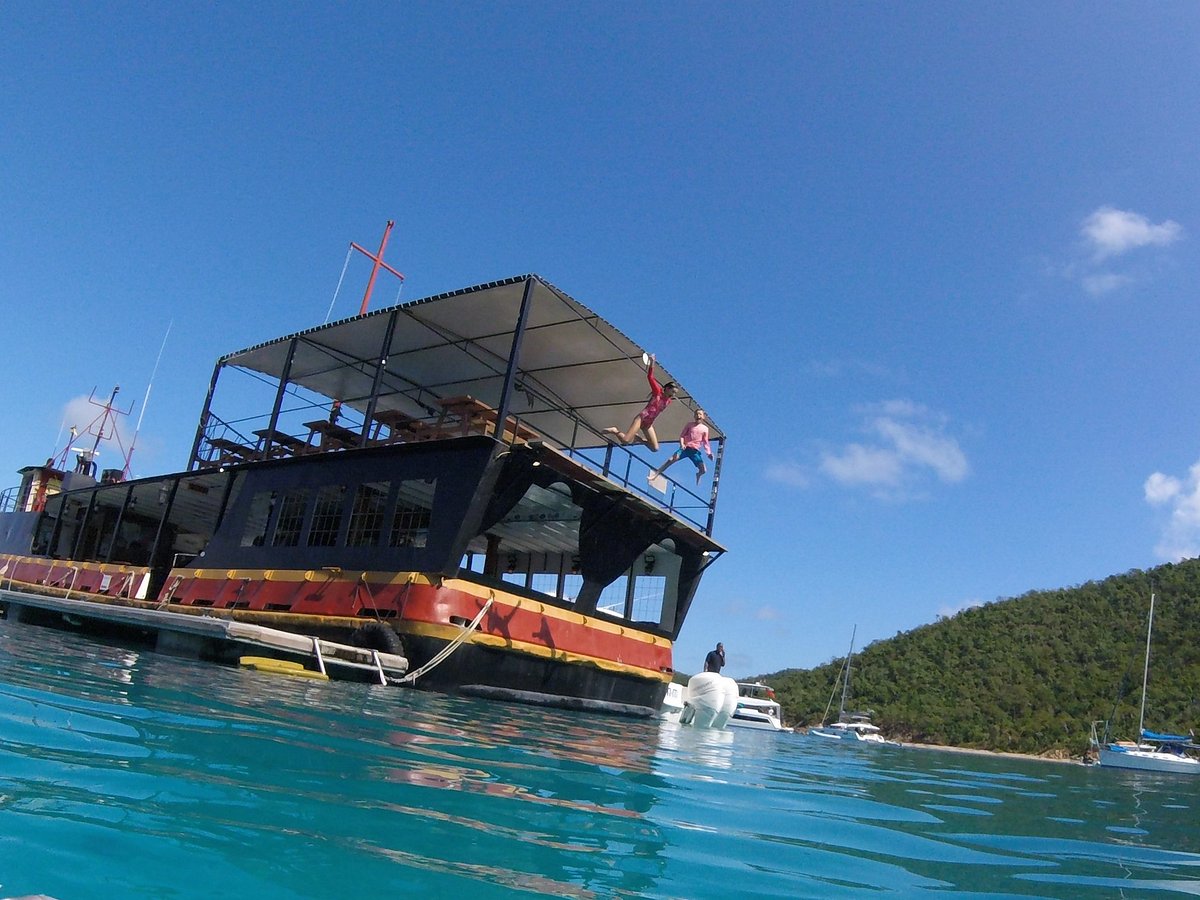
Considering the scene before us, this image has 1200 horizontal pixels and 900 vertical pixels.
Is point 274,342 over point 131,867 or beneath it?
over

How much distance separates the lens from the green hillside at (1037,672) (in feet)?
137

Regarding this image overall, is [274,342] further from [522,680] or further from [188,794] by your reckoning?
[188,794]

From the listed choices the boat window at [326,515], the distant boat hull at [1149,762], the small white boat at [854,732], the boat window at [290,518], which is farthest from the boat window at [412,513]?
the small white boat at [854,732]

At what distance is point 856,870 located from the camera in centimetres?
291

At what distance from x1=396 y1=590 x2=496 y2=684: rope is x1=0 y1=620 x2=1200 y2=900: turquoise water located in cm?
445

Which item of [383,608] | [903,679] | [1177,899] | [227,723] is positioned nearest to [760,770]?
[1177,899]

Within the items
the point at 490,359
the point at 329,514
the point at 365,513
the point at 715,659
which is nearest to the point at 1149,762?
the point at 715,659

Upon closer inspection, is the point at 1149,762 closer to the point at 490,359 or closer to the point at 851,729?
the point at 851,729

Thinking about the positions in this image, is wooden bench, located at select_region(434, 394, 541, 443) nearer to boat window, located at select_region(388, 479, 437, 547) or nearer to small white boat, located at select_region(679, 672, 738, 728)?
boat window, located at select_region(388, 479, 437, 547)

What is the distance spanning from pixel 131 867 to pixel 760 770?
5.46 metres

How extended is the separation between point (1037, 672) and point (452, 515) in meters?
48.8

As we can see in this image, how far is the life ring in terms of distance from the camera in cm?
1143

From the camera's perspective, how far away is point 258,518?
16750 mm

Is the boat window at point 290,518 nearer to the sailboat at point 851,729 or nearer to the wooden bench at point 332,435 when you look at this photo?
the wooden bench at point 332,435
